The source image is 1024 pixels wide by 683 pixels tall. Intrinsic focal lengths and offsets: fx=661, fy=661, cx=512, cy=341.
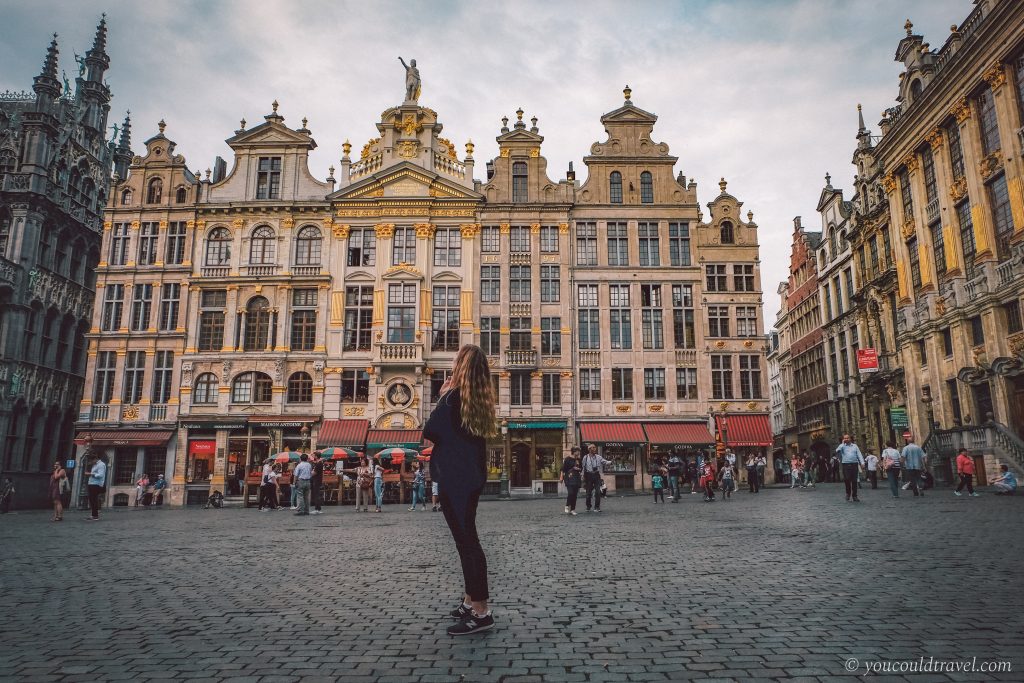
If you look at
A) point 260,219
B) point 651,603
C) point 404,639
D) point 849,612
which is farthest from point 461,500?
point 260,219

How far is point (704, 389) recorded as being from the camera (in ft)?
127

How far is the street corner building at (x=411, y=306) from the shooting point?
124ft

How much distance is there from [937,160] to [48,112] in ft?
167

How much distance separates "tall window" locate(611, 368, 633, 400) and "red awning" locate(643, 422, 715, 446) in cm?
207

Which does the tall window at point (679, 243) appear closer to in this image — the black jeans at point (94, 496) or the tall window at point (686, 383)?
the tall window at point (686, 383)

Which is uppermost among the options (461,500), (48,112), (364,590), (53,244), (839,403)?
(48,112)

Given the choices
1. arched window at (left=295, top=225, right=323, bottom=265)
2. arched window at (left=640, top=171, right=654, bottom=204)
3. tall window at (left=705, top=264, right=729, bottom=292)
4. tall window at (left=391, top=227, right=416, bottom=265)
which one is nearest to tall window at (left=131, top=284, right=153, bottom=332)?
arched window at (left=295, top=225, right=323, bottom=265)

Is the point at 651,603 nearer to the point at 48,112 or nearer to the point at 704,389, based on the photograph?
the point at 704,389

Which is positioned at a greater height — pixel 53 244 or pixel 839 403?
pixel 53 244

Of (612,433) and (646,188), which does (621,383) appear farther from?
(646,188)

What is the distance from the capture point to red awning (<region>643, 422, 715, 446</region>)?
37.0 m

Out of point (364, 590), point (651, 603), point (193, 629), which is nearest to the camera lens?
point (193, 629)

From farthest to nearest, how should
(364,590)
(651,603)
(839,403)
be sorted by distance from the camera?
(839,403) < (364,590) < (651,603)

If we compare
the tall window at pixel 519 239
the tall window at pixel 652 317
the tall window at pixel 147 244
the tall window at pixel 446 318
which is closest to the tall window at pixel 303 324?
the tall window at pixel 446 318
